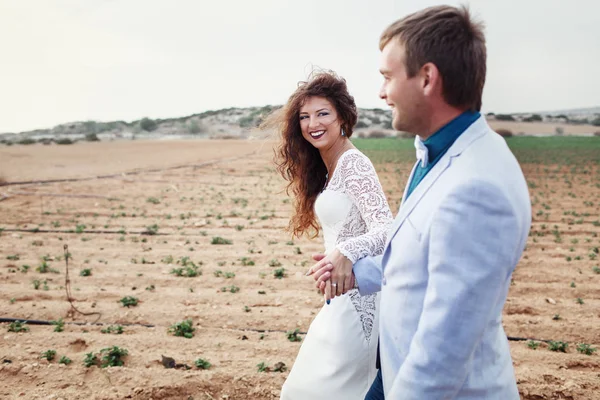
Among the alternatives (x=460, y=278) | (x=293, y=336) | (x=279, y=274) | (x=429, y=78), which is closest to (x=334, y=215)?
(x=429, y=78)

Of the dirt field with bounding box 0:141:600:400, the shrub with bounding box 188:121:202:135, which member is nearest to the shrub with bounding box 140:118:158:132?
the shrub with bounding box 188:121:202:135

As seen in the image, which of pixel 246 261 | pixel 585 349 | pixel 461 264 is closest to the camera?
pixel 461 264

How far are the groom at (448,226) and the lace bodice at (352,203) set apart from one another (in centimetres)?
95

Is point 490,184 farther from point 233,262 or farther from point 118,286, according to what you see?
point 233,262

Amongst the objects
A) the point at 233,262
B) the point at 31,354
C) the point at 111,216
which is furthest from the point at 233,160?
the point at 31,354

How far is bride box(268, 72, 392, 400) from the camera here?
2357 mm

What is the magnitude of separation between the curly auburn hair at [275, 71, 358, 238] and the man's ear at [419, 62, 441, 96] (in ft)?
4.54

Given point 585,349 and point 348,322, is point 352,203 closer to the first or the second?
point 348,322

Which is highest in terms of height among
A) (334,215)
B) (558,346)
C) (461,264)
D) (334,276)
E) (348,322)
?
(461,264)

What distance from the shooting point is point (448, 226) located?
1229mm

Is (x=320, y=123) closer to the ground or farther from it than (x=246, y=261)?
farther from it

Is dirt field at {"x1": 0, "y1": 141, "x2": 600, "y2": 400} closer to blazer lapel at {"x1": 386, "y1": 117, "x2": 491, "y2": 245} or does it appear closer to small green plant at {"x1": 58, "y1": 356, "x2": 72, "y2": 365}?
small green plant at {"x1": 58, "y1": 356, "x2": 72, "y2": 365}

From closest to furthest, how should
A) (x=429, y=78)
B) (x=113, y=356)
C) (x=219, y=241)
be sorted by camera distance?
1. (x=429, y=78)
2. (x=113, y=356)
3. (x=219, y=241)

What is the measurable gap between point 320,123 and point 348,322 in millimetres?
1005
